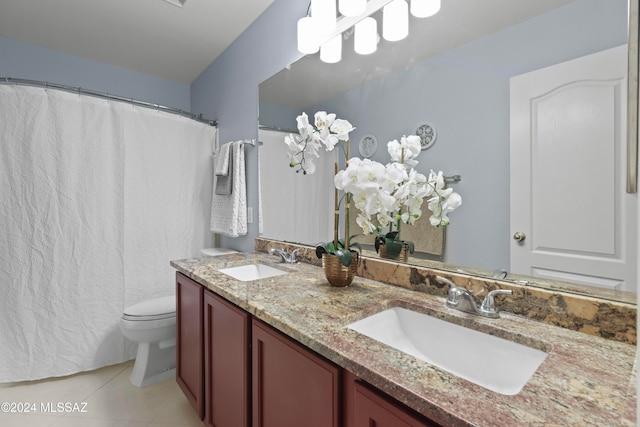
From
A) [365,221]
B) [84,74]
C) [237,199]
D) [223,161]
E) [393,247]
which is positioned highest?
[84,74]

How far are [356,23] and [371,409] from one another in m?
1.49

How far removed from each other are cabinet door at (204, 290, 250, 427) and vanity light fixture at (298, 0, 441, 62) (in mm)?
1235

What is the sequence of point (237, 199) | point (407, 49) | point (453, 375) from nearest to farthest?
point (453, 375), point (407, 49), point (237, 199)

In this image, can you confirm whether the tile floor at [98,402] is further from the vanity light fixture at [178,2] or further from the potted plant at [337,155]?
the vanity light fixture at [178,2]

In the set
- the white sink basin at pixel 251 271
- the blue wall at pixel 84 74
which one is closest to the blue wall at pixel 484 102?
the white sink basin at pixel 251 271

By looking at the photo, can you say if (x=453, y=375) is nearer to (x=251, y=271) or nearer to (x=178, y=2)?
(x=251, y=271)

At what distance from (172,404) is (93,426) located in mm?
358

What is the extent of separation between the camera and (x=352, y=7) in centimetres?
136

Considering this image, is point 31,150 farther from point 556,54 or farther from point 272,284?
point 556,54

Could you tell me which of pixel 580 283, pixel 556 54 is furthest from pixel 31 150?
pixel 580 283

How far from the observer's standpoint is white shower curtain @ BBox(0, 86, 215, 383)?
180 centimetres

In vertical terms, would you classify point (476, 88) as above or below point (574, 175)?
above

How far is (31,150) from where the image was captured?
182 centimetres

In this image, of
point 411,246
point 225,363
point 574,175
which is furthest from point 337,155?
point 225,363
